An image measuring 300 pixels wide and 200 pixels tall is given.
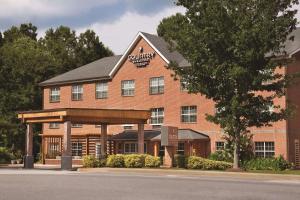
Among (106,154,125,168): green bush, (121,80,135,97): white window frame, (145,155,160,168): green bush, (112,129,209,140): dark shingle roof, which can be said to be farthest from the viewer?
(121,80,135,97): white window frame

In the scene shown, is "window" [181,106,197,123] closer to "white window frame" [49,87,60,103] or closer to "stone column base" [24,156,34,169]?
"stone column base" [24,156,34,169]

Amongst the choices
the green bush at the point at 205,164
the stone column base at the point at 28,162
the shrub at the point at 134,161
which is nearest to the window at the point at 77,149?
the stone column base at the point at 28,162

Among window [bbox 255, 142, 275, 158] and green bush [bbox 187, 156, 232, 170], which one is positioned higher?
window [bbox 255, 142, 275, 158]

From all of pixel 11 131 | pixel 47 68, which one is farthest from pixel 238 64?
pixel 47 68

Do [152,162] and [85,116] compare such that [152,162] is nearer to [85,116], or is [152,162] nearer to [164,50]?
[85,116]

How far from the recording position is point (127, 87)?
51875 millimetres

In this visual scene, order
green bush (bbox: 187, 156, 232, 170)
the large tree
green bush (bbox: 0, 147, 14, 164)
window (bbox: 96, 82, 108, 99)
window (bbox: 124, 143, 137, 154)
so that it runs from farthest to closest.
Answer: green bush (bbox: 0, 147, 14, 164) → window (bbox: 96, 82, 108, 99) → window (bbox: 124, 143, 137, 154) → green bush (bbox: 187, 156, 232, 170) → the large tree

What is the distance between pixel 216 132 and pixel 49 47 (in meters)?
50.9

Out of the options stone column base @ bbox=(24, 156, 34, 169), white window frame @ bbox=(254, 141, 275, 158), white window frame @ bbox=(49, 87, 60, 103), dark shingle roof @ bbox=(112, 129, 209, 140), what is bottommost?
stone column base @ bbox=(24, 156, 34, 169)

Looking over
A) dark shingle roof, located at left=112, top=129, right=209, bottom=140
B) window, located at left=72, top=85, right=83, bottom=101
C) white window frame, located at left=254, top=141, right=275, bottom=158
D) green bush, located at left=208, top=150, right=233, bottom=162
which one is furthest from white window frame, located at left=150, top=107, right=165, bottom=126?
white window frame, located at left=254, top=141, right=275, bottom=158

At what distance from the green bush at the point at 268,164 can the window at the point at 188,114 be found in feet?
28.1

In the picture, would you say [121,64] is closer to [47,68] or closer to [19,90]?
[19,90]

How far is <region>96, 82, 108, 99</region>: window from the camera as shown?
53.5 metres

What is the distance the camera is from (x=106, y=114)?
131ft
